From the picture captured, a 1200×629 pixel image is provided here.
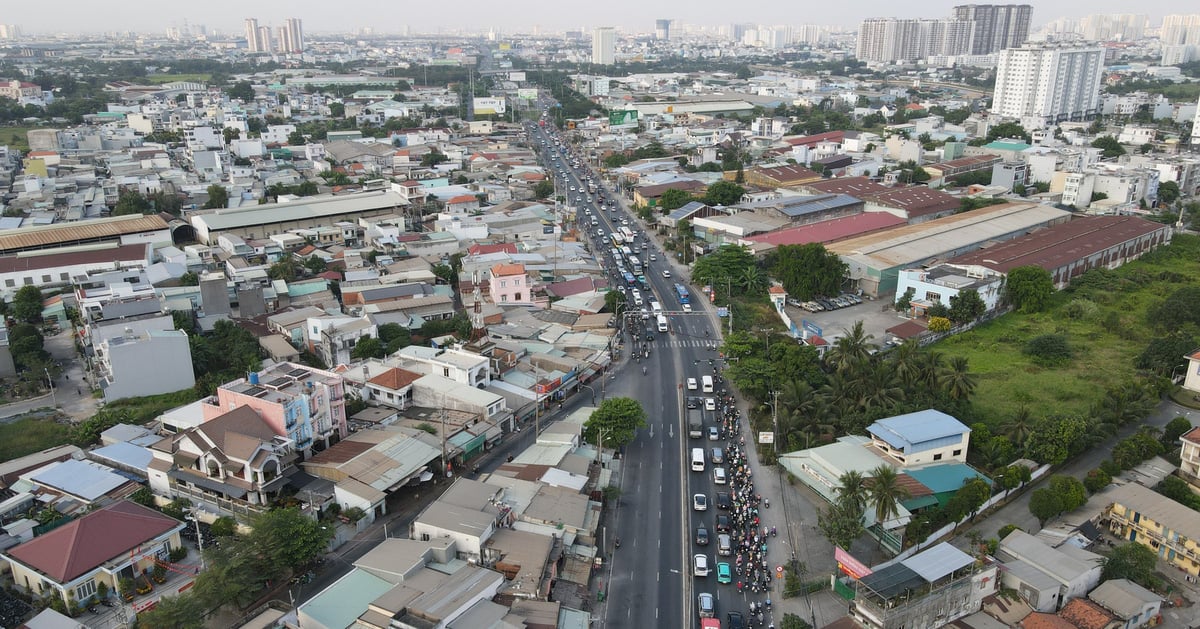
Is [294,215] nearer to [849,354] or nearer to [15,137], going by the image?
[849,354]

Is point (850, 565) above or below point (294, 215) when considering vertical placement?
below

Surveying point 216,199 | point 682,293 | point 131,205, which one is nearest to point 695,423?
point 682,293

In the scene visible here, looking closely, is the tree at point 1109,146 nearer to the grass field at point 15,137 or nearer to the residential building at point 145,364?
the residential building at point 145,364

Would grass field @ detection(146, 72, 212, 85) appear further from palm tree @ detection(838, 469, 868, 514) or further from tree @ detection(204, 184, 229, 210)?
palm tree @ detection(838, 469, 868, 514)

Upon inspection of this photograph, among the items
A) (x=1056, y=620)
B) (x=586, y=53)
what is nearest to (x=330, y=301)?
(x=1056, y=620)

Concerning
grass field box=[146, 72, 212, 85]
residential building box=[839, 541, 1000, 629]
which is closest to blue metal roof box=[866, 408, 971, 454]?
residential building box=[839, 541, 1000, 629]

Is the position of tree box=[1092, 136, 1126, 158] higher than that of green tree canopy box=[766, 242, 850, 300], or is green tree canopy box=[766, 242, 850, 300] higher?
tree box=[1092, 136, 1126, 158]
